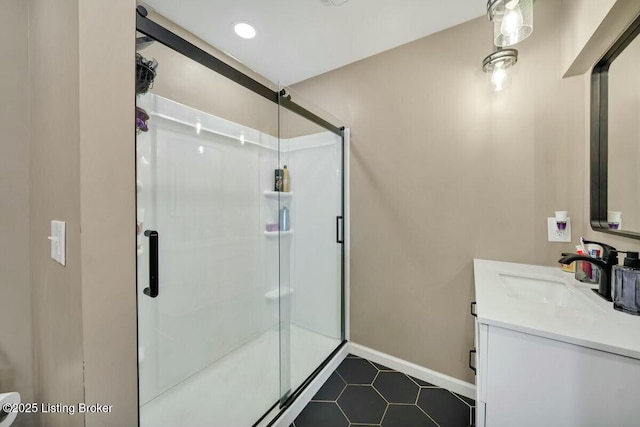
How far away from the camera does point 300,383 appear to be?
1545mm

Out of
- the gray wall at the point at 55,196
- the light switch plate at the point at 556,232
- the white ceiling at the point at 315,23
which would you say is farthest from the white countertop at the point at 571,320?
the white ceiling at the point at 315,23

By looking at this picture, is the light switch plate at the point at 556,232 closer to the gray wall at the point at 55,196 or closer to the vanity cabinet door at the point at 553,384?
the vanity cabinet door at the point at 553,384

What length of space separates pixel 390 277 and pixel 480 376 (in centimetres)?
106

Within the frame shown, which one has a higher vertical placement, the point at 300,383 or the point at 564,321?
the point at 564,321

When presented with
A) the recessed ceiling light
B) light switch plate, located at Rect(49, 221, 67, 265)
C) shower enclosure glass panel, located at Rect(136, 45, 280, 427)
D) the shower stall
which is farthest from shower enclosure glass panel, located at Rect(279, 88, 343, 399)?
light switch plate, located at Rect(49, 221, 67, 265)

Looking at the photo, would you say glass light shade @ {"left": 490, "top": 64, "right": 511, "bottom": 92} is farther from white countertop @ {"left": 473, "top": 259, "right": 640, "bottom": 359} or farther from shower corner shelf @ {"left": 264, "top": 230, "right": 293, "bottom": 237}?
shower corner shelf @ {"left": 264, "top": 230, "right": 293, "bottom": 237}

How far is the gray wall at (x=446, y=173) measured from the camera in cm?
133

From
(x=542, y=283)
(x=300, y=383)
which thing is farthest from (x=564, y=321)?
(x=300, y=383)

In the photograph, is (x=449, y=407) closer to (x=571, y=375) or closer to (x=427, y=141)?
(x=571, y=375)

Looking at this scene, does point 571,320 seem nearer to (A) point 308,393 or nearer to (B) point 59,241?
(A) point 308,393

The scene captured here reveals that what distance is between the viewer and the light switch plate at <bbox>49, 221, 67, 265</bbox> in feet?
2.10

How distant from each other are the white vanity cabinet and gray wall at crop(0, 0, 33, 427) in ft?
5.51

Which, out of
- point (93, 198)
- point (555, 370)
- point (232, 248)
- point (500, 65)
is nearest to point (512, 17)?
point (500, 65)

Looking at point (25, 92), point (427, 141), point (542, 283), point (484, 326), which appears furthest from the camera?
point (427, 141)
